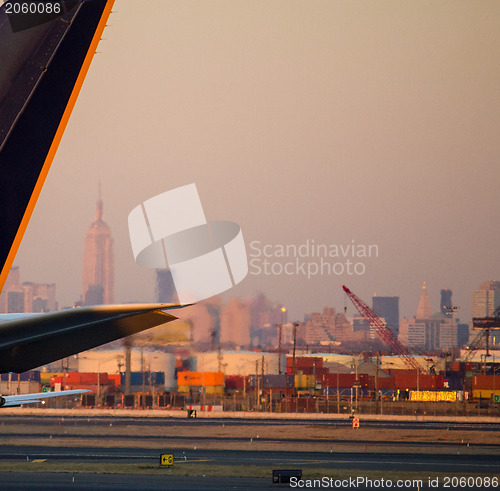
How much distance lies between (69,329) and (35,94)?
4232 mm

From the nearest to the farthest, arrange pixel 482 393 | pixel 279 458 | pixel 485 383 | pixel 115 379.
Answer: pixel 279 458, pixel 482 393, pixel 485 383, pixel 115 379

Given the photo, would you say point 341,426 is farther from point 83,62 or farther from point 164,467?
point 83,62

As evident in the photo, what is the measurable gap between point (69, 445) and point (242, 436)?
21714mm

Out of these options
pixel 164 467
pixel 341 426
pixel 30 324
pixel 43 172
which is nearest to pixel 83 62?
pixel 43 172

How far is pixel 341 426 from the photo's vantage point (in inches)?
4405

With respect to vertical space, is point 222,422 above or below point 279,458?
below

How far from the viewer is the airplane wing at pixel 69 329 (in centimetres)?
905

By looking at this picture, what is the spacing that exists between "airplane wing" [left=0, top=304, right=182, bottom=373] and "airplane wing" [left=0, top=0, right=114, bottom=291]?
2231mm

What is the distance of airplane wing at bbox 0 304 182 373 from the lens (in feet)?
29.7

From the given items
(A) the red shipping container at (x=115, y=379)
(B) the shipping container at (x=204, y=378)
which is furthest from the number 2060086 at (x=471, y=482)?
(A) the red shipping container at (x=115, y=379)

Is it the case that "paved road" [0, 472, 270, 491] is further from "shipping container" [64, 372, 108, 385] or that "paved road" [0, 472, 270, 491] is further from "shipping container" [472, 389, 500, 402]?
"shipping container" [472, 389, 500, 402]

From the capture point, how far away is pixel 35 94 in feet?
38.6

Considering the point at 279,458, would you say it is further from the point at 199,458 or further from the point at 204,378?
the point at 204,378

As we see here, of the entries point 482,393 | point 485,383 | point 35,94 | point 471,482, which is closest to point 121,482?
point 471,482
